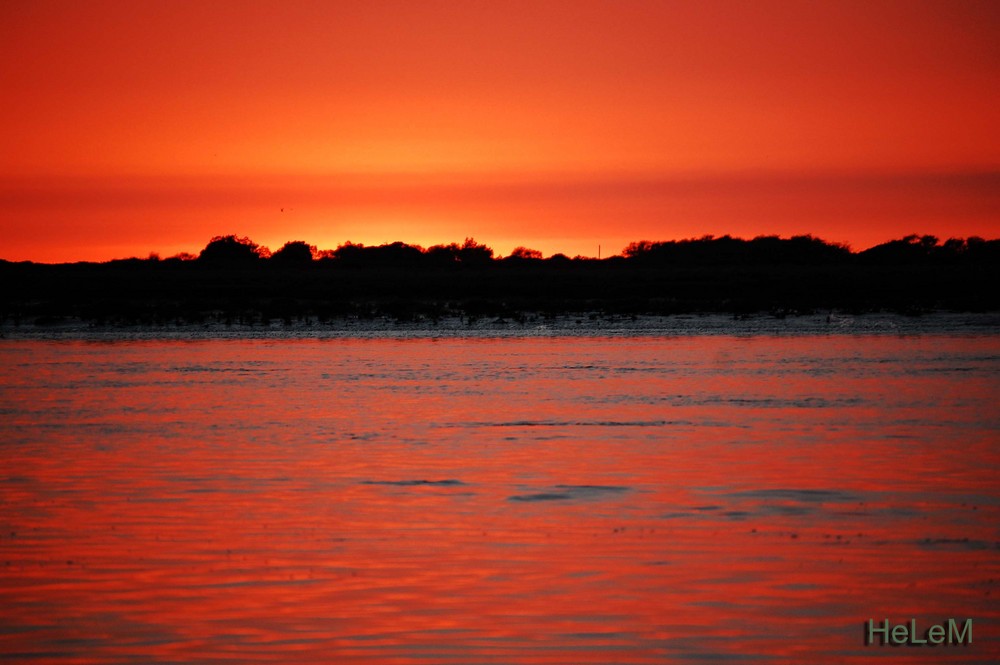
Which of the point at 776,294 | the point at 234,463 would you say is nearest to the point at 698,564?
the point at 234,463

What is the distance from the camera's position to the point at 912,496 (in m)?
12.9

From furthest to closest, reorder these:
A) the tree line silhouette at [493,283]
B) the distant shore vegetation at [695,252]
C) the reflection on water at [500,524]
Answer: the distant shore vegetation at [695,252]
the tree line silhouette at [493,283]
the reflection on water at [500,524]

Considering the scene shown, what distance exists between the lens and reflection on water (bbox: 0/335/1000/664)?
28.1ft

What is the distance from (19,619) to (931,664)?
6.08 metres

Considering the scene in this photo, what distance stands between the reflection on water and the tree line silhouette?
38.0m

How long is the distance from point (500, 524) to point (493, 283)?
285ft

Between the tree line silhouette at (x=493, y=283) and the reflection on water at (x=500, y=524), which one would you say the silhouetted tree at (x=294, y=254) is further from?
the reflection on water at (x=500, y=524)

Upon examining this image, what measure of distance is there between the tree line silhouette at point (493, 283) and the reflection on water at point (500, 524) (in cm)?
3798

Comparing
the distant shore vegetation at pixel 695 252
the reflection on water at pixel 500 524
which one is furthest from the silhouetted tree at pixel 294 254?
the reflection on water at pixel 500 524

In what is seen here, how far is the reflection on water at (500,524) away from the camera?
8.57 metres

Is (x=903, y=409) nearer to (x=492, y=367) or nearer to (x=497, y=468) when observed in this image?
(x=497, y=468)

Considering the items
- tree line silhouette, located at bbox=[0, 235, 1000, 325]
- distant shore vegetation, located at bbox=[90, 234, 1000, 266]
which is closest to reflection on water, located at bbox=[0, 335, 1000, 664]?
tree line silhouette, located at bbox=[0, 235, 1000, 325]

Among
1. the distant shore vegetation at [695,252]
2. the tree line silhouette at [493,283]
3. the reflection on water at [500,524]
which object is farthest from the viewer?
the distant shore vegetation at [695,252]

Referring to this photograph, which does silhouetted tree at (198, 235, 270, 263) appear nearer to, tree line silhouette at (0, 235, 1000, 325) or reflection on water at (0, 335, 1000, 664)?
tree line silhouette at (0, 235, 1000, 325)
